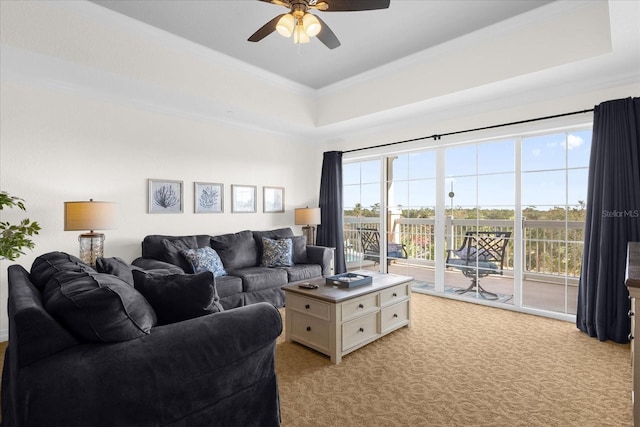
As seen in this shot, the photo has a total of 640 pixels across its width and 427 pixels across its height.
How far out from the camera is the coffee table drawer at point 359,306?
268 centimetres

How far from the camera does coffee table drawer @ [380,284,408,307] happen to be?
9.93 ft

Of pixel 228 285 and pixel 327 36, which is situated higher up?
pixel 327 36

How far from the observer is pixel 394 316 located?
3162 mm

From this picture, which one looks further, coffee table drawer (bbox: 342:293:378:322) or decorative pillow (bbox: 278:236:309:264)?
decorative pillow (bbox: 278:236:309:264)

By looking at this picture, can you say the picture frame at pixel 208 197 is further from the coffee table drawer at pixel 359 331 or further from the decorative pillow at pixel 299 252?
the coffee table drawer at pixel 359 331

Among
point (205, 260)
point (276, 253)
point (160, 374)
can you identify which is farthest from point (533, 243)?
point (160, 374)

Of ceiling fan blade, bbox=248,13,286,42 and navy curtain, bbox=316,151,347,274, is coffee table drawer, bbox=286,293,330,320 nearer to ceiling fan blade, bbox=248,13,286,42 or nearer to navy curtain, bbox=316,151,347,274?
ceiling fan blade, bbox=248,13,286,42

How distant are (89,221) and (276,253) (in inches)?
81.8

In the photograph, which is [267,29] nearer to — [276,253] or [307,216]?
[276,253]

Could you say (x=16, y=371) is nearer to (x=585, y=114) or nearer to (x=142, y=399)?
(x=142, y=399)

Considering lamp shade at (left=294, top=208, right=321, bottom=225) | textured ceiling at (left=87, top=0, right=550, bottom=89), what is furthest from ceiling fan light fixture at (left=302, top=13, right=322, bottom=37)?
lamp shade at (left=294, top=208, right=321, bottom=225)

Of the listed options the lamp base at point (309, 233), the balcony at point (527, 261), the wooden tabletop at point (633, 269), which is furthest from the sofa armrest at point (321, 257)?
the wooden tabletop at point (633, 269)

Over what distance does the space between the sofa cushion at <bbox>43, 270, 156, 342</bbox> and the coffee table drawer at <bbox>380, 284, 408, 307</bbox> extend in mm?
2125

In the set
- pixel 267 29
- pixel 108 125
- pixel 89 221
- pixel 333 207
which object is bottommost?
pixel 89 221
